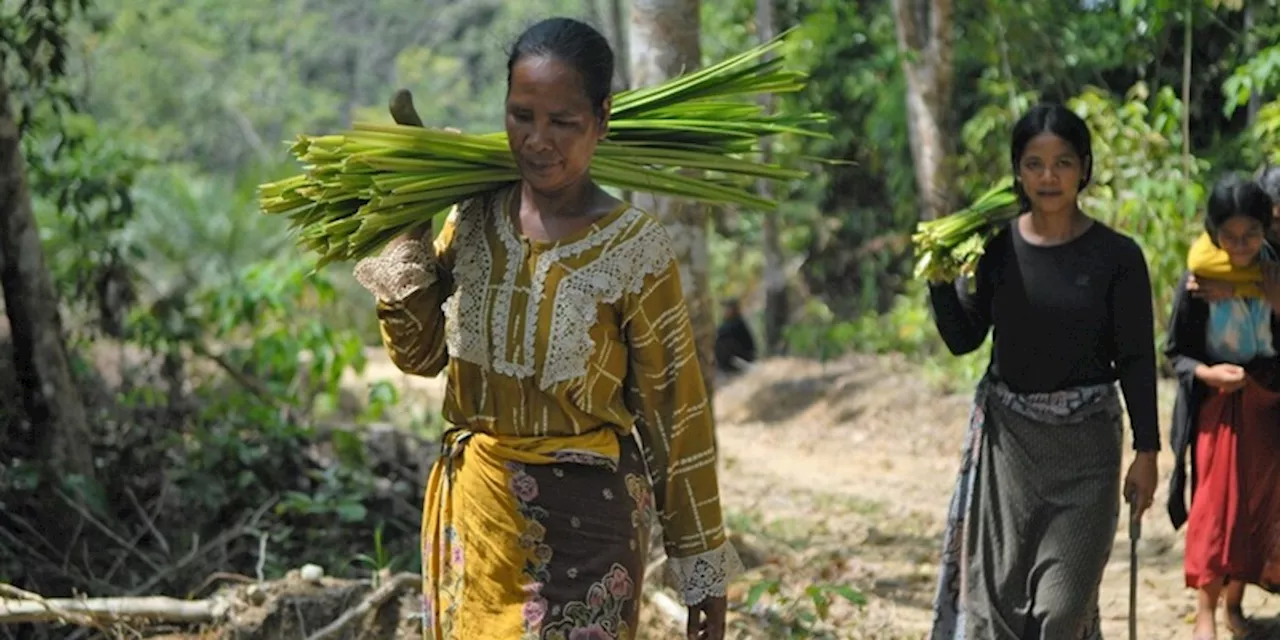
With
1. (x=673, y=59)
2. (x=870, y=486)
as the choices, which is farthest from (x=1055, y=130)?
(x=870, y=486)

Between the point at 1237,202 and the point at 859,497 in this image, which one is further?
the point at 859,497

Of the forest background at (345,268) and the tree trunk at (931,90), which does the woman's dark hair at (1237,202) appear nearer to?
the forest background at (345,268)

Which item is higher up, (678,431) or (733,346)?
(678,431)

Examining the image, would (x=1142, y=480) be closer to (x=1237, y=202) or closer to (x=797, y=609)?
(x=1237, y=202)

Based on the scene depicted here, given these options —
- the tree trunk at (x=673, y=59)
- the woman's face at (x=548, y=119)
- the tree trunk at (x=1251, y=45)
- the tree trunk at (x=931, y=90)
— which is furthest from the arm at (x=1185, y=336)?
the tree trunk at (x=931, y=90)

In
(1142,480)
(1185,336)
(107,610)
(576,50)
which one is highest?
(576,50)

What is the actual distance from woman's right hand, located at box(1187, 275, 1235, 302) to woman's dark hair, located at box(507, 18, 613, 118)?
103 inches

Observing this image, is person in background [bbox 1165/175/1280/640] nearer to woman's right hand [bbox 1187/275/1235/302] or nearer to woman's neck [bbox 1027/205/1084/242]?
woman's right hand [bbox 1187/275/1235/302]

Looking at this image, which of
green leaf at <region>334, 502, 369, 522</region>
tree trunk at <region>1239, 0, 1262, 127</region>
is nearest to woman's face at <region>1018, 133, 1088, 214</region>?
green leaf at <region>334, 502, 369, 522</region>

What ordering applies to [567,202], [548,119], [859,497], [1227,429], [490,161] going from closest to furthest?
1. [548,119]
2. [567,202]
3. [490,161]
4. [1227,429]
5. [859,497]

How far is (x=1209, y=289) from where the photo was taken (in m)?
4.84

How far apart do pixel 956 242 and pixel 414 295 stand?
1.83 meters

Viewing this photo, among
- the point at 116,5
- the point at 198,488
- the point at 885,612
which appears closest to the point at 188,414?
the point at 198,488

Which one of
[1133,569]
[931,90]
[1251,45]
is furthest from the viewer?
[931,90]
